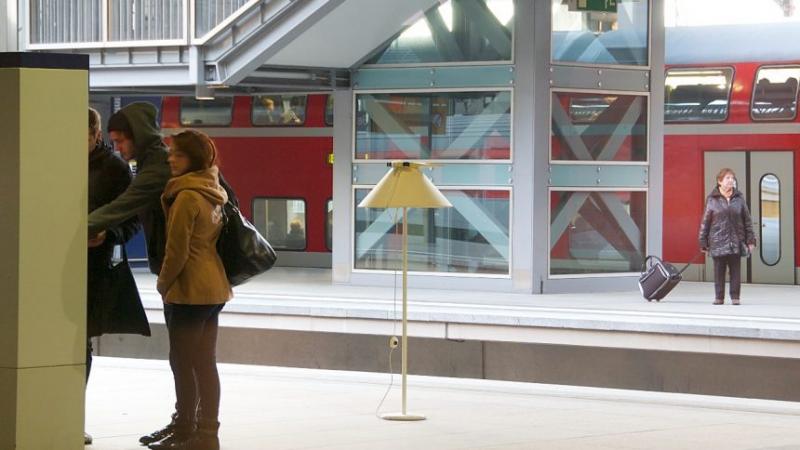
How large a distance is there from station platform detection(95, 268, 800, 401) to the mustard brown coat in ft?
24.6

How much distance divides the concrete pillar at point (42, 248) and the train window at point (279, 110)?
17785 millimetres

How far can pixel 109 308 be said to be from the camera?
28.1 feet

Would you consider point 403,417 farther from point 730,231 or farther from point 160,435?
point 730,231

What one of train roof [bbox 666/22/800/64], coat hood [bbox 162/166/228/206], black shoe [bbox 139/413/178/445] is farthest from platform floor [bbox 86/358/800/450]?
train roof [bbox 666/22/800/64]

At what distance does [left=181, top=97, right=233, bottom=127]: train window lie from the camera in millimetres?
26156

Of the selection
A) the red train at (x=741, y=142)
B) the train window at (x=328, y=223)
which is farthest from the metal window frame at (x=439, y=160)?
the train window at (x=328, y=223)

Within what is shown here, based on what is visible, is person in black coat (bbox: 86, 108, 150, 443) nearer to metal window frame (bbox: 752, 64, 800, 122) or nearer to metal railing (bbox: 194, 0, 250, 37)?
metal railing (bbox: 194, 0, 250, 37)

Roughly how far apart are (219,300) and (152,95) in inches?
617

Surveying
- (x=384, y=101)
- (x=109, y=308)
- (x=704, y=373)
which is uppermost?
(x=384, y=101)

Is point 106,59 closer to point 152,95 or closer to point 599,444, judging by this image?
point 152,95

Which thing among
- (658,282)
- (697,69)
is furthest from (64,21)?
(697,69)

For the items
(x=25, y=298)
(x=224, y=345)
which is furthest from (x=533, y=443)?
(x=224, y=345)

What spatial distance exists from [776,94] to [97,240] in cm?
1613

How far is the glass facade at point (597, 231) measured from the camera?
20.5 metres
